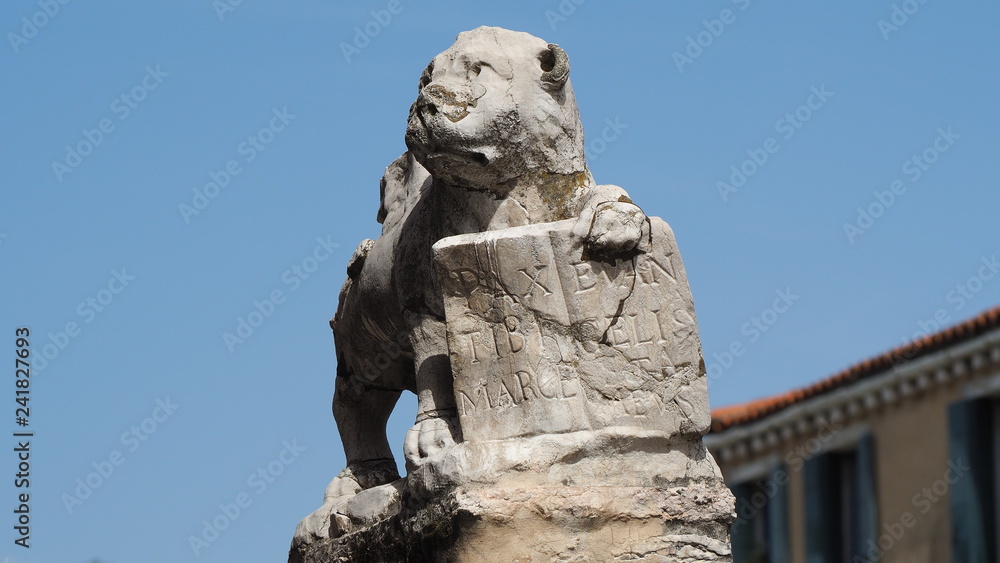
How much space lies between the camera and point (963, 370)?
1928 cm

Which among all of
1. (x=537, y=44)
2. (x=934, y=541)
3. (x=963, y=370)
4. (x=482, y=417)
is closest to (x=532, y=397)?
(x=482, y=417)

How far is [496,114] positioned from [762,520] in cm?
1802

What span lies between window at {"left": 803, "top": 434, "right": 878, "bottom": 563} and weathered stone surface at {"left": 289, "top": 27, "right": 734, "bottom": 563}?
49.7 feet

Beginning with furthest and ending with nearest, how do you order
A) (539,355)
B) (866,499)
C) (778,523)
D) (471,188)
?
(778,523) < (866,499) < (471,188) < (539,355)

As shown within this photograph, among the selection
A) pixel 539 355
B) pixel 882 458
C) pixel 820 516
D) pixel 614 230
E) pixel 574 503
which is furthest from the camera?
pixel 820 516

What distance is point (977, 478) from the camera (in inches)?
760

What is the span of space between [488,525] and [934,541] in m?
15.1

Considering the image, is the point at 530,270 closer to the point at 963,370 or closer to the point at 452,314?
the point at 452,314

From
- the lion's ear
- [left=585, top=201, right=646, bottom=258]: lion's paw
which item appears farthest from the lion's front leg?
the lion's ear

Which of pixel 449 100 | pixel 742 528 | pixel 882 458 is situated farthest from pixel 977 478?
pixel 449 100

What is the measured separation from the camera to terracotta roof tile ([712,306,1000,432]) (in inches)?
747

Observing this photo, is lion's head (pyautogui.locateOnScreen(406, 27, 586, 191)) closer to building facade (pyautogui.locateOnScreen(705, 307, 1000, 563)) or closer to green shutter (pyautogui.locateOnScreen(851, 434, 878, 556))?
building facade (pyautogui.locateOnScreen(705, 307, 1000, 563))

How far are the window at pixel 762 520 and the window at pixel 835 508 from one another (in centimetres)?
49

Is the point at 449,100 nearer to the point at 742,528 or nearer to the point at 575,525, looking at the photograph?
the point at 575,525
